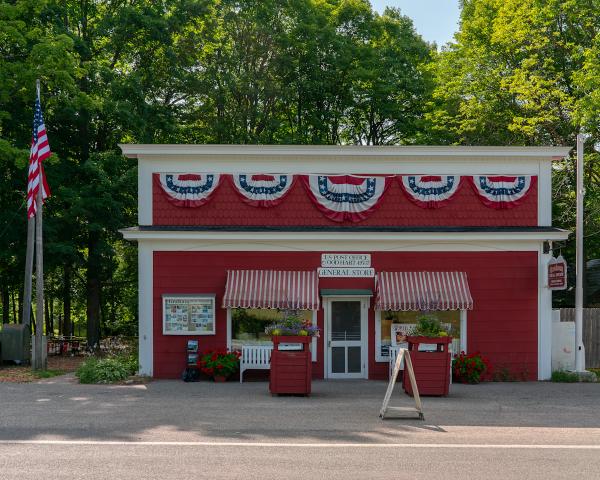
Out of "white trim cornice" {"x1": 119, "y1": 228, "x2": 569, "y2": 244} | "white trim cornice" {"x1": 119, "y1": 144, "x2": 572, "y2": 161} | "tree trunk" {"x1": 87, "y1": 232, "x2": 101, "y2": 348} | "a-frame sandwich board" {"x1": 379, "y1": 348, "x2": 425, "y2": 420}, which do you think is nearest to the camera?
"a-frame sandwich board" {"x1": 379, "y1": 348, "x2": 425, "y2": 420}

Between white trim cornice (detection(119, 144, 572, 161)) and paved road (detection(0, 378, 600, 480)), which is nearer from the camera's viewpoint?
paved road (detection(0, 378, 600, 480))

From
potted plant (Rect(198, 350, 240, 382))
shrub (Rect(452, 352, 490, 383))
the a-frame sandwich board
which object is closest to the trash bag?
potted plant (Rect(198, 350, 240, 382))

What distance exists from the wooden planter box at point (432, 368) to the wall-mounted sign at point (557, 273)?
164 inches

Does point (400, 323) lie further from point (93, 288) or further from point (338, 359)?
point (93, 288)

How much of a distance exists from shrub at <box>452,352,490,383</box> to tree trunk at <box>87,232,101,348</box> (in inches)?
649

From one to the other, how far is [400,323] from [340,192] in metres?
3.67

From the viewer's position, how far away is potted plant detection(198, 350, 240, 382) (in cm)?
1894

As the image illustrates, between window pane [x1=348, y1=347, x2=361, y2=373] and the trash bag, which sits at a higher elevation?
window pane [x1=348, y1=347, x2=361, y2=373]

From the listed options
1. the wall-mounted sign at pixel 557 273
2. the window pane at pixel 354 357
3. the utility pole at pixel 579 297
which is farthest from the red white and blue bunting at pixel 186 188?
the utility pole at pixel 579 297

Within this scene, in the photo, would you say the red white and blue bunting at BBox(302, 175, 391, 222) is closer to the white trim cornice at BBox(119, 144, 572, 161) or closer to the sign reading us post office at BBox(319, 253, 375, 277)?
the white trim cornice at BBox(119, 144, 572, 161)

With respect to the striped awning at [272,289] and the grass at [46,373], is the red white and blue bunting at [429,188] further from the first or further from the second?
the grass at [46,373]

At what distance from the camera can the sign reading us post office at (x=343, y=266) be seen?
19.9 meters

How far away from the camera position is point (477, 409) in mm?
14680

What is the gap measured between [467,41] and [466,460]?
2953 centimetres
